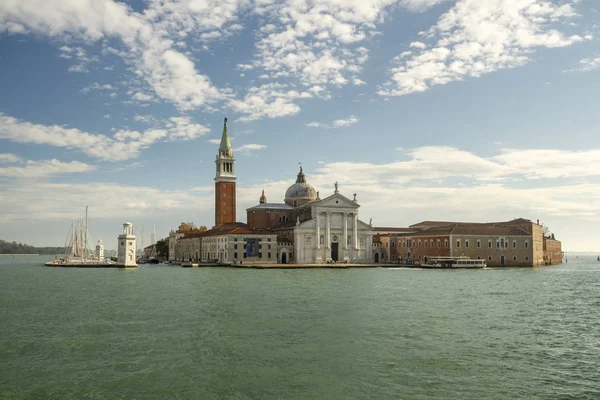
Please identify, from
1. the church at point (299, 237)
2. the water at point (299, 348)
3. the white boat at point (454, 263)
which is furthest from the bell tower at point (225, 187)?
the water at point (299, 348)

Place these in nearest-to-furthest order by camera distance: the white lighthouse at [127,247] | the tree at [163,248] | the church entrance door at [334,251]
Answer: the white lighthouse at [127,247] < the church entrance door at [334,251] < the tree at [163,248]

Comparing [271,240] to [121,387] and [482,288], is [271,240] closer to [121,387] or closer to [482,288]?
[482,288]

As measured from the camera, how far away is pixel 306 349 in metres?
16.2

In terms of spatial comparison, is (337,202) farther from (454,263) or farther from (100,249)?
(100,249)

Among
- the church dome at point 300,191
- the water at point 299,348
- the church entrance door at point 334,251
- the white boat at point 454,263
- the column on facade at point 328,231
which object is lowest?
the water at point 299,348

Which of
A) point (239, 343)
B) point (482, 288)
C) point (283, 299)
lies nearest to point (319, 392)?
point (239, 343)

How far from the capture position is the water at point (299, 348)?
12562 millimetres

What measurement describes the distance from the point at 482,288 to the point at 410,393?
2723 centimetres

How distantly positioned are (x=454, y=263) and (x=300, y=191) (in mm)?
27819

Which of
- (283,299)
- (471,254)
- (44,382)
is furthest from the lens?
(471,254)

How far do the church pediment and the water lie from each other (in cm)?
4545

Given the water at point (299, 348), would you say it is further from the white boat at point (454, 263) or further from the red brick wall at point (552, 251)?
the red brick wall at point (552, 251)

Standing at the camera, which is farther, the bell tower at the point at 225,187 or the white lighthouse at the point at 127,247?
the bell tower at the point at 225,187

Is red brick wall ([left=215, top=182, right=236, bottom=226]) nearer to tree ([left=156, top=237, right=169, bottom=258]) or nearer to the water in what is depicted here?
tree ([left=156, top=237, right=169, bottom=258])
